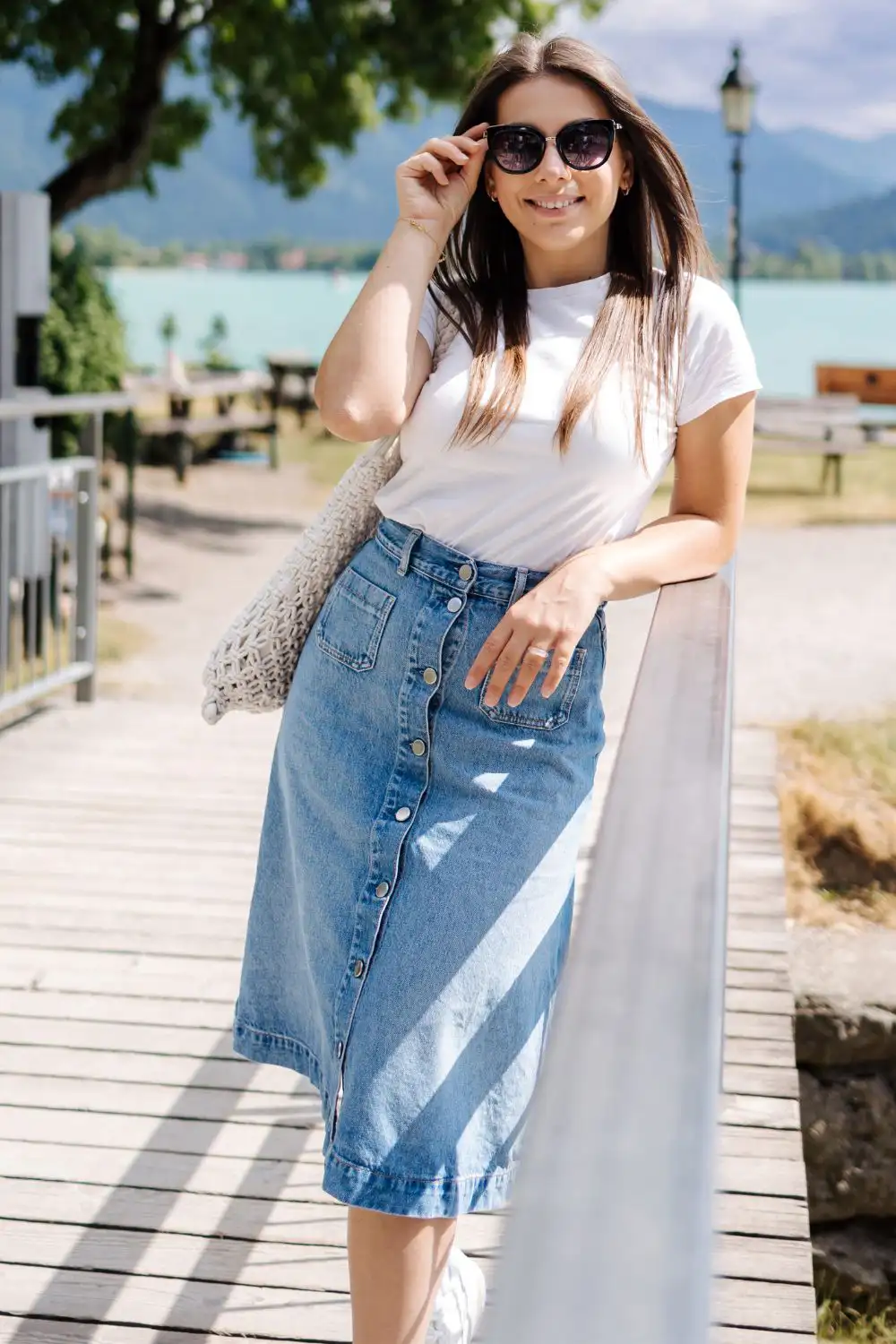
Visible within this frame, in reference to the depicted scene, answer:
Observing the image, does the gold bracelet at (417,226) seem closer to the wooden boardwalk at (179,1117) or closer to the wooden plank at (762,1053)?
the wooden boardwalk at (179,1117)

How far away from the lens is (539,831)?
70.0 inches

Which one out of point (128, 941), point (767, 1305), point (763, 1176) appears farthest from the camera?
point (128, 941)

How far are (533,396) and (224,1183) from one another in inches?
59.4

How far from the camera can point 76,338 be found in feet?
33.1

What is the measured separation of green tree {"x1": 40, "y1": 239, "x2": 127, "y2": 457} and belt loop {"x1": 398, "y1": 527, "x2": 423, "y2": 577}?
26.7ft

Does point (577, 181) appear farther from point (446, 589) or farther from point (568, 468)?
point (446, 589)

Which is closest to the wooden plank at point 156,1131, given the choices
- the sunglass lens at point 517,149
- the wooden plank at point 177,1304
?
the wooden plank at point 177,1304

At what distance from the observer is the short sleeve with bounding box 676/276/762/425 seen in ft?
6.15

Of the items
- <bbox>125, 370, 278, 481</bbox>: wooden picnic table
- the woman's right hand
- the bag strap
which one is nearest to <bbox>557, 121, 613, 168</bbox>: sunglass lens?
the woman's right hand

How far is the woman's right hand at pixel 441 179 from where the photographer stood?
1.95 metres

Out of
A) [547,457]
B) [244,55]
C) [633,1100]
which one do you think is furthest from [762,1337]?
[244,55]

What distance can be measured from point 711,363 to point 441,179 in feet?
1.38

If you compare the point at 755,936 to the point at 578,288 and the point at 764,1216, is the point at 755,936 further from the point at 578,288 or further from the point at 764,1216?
the point at 578,288

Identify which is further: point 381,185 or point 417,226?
point 381,185
